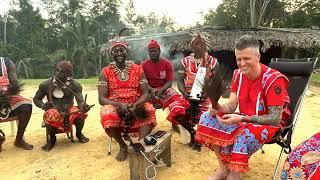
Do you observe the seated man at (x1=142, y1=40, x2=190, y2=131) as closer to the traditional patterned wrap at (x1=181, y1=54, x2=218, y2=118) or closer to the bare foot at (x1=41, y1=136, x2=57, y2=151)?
the traditional patterned wrap at (x1=181, y1=54, x2=218, y2=118)

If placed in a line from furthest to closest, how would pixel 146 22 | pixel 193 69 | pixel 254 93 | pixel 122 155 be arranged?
pixel 146 22 < pixel 193 69 < pixel 122 155 < pixel 254 93

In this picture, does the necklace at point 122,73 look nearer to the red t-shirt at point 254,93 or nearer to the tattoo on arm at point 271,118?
the red t-shirt at point 254,93

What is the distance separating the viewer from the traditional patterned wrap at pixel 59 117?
5.25 metres

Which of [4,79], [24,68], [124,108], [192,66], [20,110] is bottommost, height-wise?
[24,68]

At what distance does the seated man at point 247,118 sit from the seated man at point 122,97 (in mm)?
1512

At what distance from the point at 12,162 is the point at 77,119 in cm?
117

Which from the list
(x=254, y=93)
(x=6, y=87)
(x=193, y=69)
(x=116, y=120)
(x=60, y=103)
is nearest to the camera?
(x=254, y=93)

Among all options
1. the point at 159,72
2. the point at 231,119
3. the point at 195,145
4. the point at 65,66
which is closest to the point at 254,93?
the point at 231,119

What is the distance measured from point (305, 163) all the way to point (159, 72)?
12.7ft

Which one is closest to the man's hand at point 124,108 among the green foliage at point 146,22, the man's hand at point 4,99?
the man's hand at point 4,99

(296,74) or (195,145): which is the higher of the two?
(296,74)

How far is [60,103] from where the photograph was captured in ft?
18.8

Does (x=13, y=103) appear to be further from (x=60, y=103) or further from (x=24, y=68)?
(x=24, y=68)

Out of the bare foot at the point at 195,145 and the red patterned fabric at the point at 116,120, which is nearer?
the red patterned fabric at the point at 116,120
